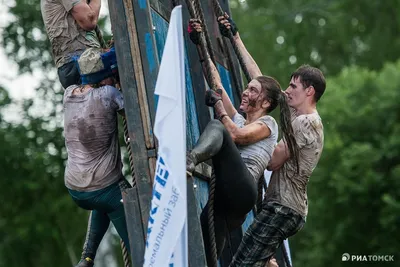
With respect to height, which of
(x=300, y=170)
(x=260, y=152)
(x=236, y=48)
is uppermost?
(x=236, y=48)

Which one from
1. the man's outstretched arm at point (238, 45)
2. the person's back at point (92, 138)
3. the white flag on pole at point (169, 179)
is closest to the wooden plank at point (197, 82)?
the man's outstretched arm at point (238, 45)

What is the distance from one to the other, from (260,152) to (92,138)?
1.10m

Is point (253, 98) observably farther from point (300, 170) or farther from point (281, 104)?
point (300, 170)

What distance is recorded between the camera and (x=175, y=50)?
682 centimetres

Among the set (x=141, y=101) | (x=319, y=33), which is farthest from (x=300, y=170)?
(x=319, y=33)

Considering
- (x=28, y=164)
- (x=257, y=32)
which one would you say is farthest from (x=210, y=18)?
(x=257, y=32)

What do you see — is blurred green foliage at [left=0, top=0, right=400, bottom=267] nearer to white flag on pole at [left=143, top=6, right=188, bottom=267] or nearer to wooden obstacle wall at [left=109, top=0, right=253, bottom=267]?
wooden obstacle wall at [left=109, top=0, right=253, bottom=267]

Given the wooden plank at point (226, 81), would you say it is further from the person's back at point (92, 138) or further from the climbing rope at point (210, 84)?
the person's back at point (92, 138)

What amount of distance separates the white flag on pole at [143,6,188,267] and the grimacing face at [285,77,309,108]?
70.5 inches

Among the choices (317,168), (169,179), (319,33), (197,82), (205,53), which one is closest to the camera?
(169,179)

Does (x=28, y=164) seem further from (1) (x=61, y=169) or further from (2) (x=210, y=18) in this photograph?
(2) (x=210, y=18)

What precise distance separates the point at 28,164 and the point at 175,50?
746 inches

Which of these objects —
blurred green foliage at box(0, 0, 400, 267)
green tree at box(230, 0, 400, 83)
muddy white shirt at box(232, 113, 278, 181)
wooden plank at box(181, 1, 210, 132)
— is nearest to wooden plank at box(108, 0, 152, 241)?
muddy white shirt at box(232, 113, 278, 181)

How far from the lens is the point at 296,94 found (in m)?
8.44
